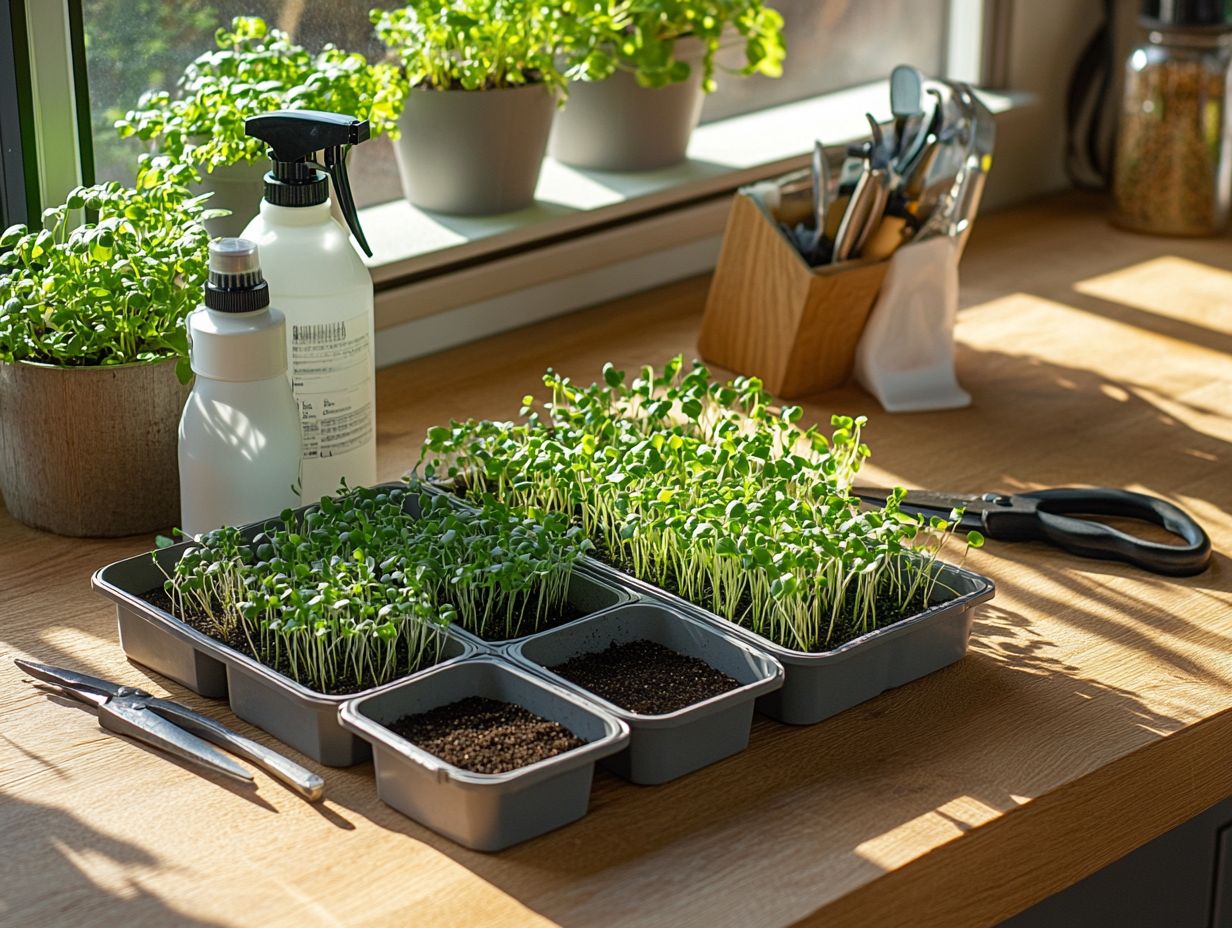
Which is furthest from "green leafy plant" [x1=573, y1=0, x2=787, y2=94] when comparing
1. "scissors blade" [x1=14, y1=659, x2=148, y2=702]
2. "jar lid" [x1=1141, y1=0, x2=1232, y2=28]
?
"scissors blade" [x1=14, y1=659, x2=148, y2=702]

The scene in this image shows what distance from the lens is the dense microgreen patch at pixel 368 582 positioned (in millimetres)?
894

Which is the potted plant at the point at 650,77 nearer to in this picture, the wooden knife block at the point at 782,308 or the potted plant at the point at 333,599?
the wooden knife block at the point at 782,308

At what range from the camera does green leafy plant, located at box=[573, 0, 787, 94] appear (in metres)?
Answer: 1.58

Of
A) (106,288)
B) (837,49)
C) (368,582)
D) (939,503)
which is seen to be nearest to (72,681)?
(368,582)

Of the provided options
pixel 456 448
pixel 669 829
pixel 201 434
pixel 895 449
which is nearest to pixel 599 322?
pixel 895 449

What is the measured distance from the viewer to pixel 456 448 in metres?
A: 1.12

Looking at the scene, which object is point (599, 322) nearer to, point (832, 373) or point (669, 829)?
point (832, 373)

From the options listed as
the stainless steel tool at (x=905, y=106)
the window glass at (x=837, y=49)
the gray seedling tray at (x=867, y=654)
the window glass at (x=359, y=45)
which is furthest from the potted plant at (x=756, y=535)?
the window glass at (x=837, y=49)

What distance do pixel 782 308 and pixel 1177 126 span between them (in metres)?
0.71

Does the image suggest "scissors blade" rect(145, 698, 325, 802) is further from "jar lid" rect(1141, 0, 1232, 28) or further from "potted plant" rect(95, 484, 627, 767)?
"jar lid" rect(1141, 0, 1232, 28)

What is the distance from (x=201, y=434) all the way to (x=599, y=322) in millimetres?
669

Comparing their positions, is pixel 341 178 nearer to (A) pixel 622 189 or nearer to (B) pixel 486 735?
(B) pixel 486 735

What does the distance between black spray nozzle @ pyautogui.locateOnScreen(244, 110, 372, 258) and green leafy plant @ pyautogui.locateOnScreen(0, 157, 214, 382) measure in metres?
0.09

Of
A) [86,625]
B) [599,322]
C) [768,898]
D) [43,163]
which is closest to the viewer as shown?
[768,898]
